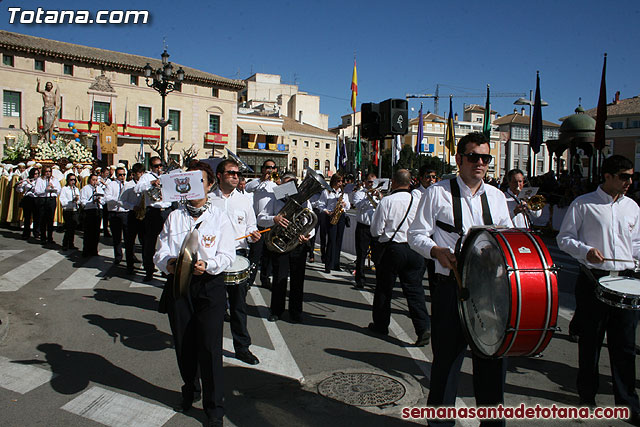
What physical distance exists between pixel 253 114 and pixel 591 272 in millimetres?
68147

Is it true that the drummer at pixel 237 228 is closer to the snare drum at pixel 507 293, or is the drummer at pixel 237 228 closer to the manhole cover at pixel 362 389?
the manhole cover at pixel 362 389

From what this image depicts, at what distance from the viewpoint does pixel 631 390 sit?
428cm

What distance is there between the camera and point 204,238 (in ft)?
13.0

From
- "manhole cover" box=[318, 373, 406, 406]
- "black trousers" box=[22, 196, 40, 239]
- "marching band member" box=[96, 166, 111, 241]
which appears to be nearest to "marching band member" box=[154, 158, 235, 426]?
"manhole cover" box=[318, 373, 406, 406]

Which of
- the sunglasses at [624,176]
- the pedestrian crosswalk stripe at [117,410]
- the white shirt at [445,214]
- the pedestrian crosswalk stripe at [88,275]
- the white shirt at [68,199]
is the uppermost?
the sunglasses at [624,176]

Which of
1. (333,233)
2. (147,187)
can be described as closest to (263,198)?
(147,187)

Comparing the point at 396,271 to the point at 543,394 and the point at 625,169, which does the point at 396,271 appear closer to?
the point at 543,394

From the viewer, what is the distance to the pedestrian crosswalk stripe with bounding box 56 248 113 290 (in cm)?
879

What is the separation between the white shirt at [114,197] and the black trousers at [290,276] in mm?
4674

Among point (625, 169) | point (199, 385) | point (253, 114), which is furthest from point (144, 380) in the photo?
point (253, 114)

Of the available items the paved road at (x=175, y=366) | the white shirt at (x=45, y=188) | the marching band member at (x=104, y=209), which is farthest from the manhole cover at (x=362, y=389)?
the white shirt at (x=45, y=188)

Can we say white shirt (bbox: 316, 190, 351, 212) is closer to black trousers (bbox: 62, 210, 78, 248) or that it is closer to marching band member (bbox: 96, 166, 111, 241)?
marching band member (bbox: 96, 166, 111, 241)

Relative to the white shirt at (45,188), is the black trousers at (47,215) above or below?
below

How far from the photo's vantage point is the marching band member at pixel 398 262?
6059 mm
